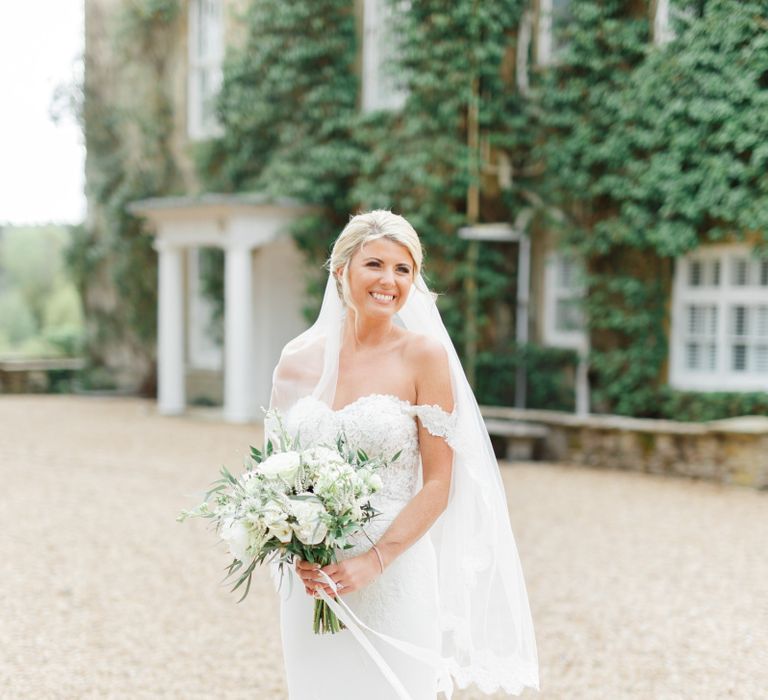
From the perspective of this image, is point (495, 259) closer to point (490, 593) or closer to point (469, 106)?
point (469, 106)

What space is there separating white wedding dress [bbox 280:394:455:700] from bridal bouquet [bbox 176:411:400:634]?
17 cm

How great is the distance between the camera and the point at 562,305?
1234cm

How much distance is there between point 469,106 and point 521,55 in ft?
3.13

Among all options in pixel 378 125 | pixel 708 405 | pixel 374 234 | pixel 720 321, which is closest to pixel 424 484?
pixel 374 234

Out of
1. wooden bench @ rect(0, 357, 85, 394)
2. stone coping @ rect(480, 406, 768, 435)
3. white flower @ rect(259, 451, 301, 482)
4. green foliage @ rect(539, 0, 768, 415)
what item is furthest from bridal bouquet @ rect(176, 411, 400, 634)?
wooden bench @ rect(0, 357, 85, 394)

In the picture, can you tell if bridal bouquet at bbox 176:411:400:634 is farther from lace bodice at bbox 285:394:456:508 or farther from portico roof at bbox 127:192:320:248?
portico roof at bbox 127:192:320:248

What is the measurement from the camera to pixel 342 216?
45.6 ft

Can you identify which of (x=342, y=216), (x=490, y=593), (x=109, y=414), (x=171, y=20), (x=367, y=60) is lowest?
(x=109, y=414)

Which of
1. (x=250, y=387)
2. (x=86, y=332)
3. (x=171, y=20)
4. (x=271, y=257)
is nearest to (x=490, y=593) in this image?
(x=250, y=387)

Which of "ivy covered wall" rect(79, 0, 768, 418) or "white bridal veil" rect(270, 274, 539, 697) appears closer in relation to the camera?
"white bridal veil" rect(270, 274, 539, 697)

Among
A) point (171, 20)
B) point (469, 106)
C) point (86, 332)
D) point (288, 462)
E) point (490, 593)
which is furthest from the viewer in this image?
point (86, 332)

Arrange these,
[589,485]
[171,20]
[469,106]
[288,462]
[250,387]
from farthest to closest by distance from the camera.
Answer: [171,20] < [250,387] < [469,106] < [589,485] < [288,462]

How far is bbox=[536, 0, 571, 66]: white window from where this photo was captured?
1187 centimetres

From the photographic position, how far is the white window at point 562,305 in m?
12.0
